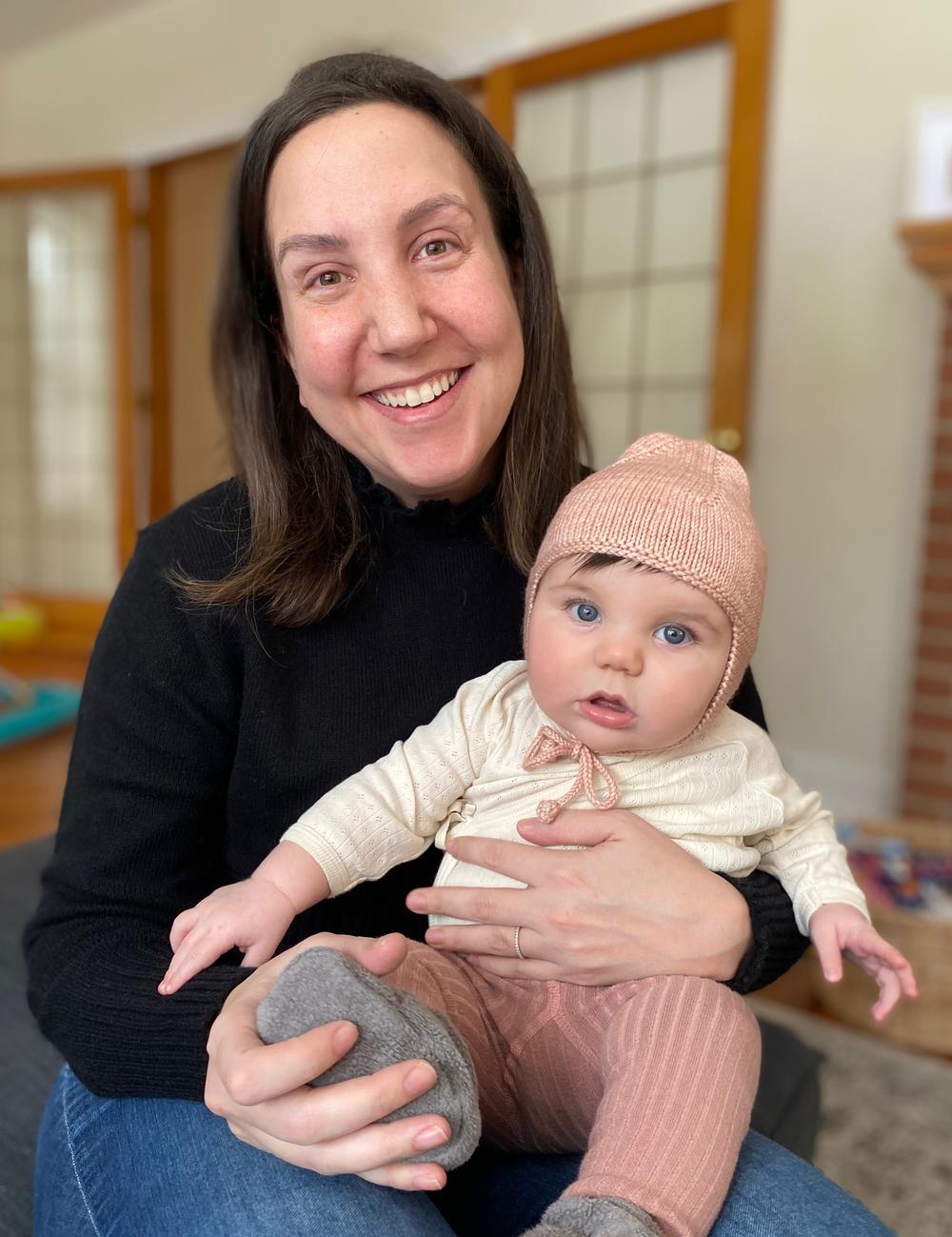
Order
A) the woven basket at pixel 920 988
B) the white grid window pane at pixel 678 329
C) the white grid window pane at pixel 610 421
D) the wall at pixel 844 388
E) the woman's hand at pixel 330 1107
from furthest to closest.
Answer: the white grid window pane at pixel 610 421
the white grid window pane at pixel 678 329
the wall at pixel 844 388
the woven basket at pixel 920 988
the woman's hand at pixel 330 1107

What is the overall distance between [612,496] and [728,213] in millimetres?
2479

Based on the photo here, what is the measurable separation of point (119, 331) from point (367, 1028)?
18.1 feet

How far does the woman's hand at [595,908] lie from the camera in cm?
93

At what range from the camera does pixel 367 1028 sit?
2.42ft

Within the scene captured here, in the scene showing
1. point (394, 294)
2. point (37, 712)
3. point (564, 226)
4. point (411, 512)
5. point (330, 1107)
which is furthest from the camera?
point (37, 712)

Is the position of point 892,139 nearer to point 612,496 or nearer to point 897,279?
point 897,279

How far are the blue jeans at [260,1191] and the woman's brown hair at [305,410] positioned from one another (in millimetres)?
494

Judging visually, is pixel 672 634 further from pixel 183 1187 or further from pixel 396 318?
pixel 183 1187

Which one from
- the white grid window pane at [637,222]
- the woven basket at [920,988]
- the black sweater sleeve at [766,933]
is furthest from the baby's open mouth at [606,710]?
the white grid window pane at [637,222]

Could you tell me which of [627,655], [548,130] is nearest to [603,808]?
[627,655]

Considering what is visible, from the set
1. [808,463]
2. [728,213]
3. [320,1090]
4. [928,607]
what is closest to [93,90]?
[728,213]

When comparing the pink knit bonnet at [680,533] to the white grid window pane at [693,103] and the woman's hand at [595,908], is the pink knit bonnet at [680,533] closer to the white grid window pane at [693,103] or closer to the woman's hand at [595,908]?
the woman's hand at [595,908]

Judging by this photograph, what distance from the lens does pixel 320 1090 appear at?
0.72 metres

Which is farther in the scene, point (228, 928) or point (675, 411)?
point (675, 411)
